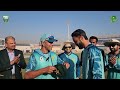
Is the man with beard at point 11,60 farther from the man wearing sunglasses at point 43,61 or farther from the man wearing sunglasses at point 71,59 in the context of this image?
the man wearing sunglasses at point 71,59

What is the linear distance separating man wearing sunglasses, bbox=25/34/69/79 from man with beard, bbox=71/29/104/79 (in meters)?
0.38

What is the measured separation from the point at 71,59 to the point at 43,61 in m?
0.45

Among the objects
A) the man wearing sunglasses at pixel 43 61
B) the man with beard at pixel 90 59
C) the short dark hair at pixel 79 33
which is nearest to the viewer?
the man with beard at pixel 90 59

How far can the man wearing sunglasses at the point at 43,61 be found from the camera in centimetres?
295

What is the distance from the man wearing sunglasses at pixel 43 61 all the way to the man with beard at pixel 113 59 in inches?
30.2

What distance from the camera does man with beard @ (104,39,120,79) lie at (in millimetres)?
3158

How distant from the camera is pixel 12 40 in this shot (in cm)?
317

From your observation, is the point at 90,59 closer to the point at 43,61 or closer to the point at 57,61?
the point at 57,61

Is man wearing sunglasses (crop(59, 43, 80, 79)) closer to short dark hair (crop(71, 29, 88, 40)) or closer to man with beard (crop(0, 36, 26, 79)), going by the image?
short dark hair (crop(71, 29, 88, 40))

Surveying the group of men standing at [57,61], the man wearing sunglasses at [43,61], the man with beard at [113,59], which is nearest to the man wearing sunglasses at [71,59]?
the group of men standing at [57,61]
